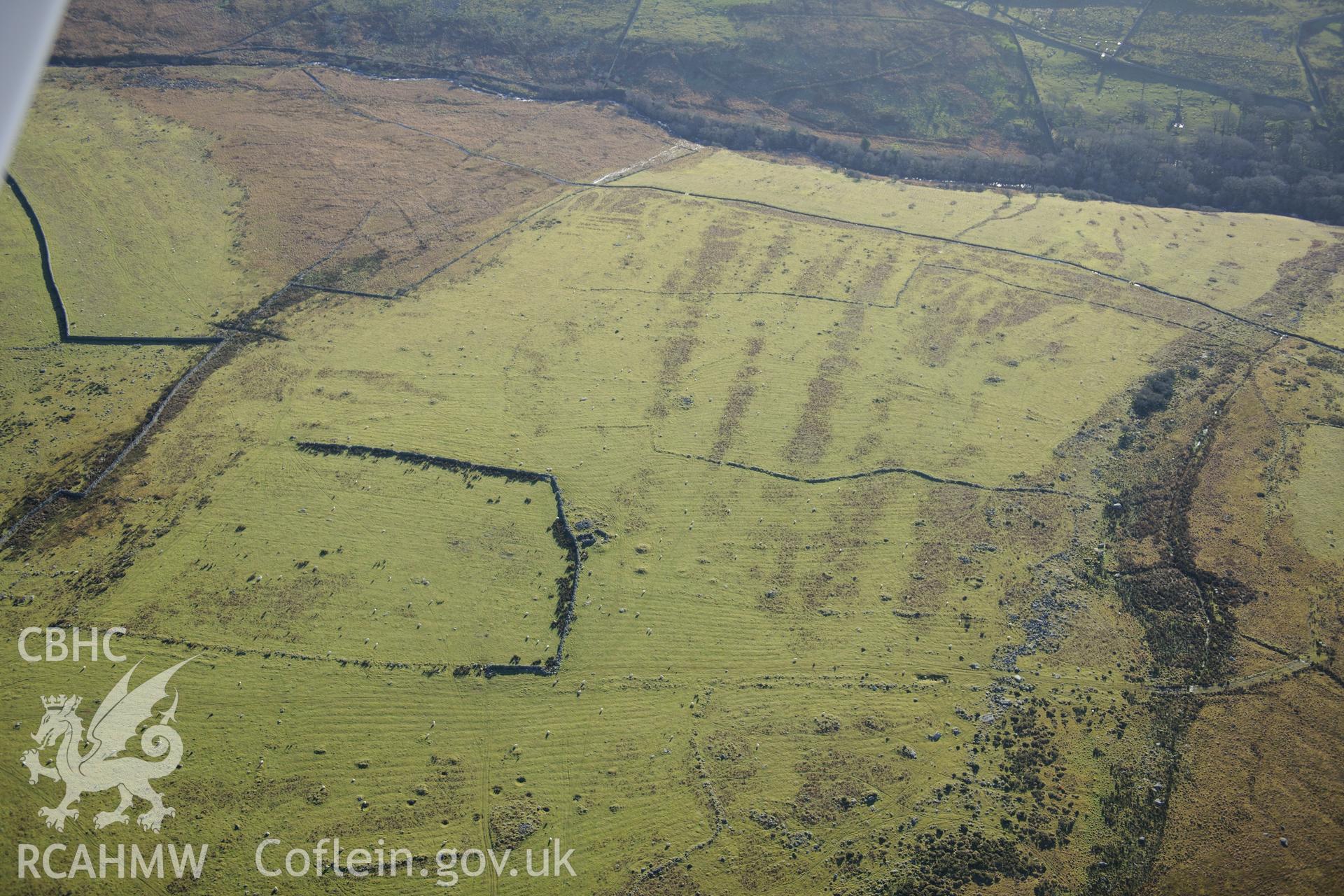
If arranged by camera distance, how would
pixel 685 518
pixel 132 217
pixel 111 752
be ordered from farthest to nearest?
pixel 132 217, pixel 685 518, pixel 111 752

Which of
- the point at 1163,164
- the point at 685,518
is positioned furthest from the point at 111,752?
the point at 1163,164

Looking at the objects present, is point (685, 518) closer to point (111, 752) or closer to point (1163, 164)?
point (111, 752)

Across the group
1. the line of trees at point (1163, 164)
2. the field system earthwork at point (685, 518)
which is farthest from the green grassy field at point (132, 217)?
the line of trees at point (1163, 164)

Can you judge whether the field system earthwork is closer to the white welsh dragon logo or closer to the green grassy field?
the green grassy field

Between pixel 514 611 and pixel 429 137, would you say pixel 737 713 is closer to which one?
pixel 514 611

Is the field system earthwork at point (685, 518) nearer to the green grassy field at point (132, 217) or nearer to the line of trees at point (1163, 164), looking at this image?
the green grassy field at point (132, 217)

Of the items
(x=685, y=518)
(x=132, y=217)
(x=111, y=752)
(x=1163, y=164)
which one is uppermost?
(x=1163, y=164)
